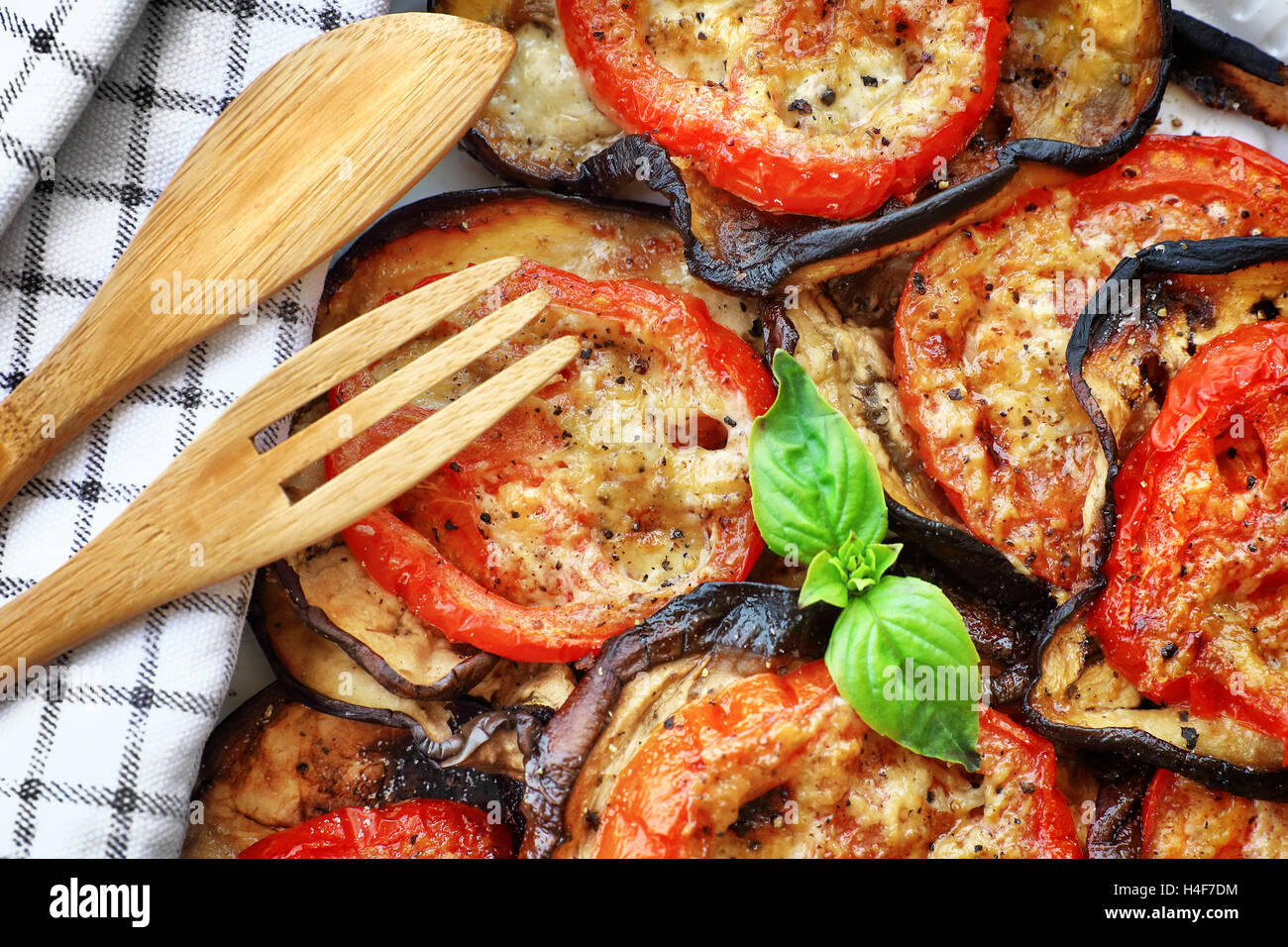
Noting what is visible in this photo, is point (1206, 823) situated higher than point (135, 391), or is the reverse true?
point (135, 391)

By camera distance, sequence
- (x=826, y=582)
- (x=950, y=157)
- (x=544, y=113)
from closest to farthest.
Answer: (x=826, y=582)
(x=950, y=157)
(x=544, y=113)

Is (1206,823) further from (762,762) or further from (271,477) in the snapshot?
(271,477)

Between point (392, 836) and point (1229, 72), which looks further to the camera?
point (1229, 72)

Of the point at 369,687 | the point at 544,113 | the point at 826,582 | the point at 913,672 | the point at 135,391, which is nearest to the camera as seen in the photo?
the point at 913,672

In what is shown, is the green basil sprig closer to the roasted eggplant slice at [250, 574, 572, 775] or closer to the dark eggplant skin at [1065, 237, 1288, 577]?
the dark eggplant skin at [1065, 237, 1288, 577]

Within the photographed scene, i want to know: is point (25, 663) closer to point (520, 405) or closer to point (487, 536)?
point (487, 536)

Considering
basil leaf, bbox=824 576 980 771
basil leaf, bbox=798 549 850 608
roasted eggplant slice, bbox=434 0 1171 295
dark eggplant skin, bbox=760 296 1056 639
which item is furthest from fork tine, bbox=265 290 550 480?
basil leaf, bbox=824 576 980 771

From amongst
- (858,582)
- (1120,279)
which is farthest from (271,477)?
(1120,279)
